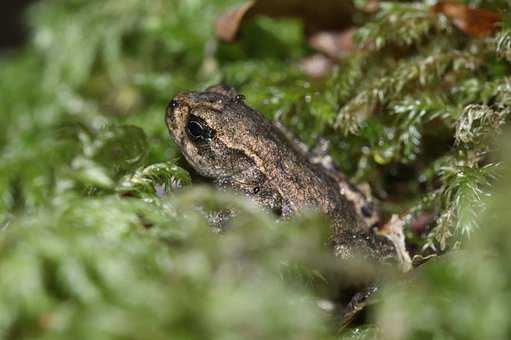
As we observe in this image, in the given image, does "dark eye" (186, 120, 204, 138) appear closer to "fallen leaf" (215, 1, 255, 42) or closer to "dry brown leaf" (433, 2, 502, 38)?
"fallen leaf" (215, 1, 255, 42)

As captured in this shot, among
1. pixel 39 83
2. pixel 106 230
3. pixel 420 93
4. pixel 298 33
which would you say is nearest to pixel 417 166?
pixel 420 93

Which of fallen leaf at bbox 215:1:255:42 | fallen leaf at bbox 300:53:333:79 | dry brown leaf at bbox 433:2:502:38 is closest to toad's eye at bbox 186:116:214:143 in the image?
fallen leaf at bbox 215:1:255:42

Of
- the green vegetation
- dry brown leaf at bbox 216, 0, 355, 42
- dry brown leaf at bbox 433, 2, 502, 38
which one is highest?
dry brown leaf at bbox 433, 2, 502, 38

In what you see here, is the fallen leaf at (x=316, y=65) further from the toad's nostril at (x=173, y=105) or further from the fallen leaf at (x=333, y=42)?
the toad's nostril at (x=173, y=105)

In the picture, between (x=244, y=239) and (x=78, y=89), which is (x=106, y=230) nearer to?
(x=244, y=239)

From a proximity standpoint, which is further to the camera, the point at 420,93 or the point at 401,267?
the point at 420,93

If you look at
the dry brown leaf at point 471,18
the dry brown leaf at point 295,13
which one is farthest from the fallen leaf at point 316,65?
the dry brown leaf at point 471,18

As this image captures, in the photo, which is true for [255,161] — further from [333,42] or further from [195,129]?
[333,42]
